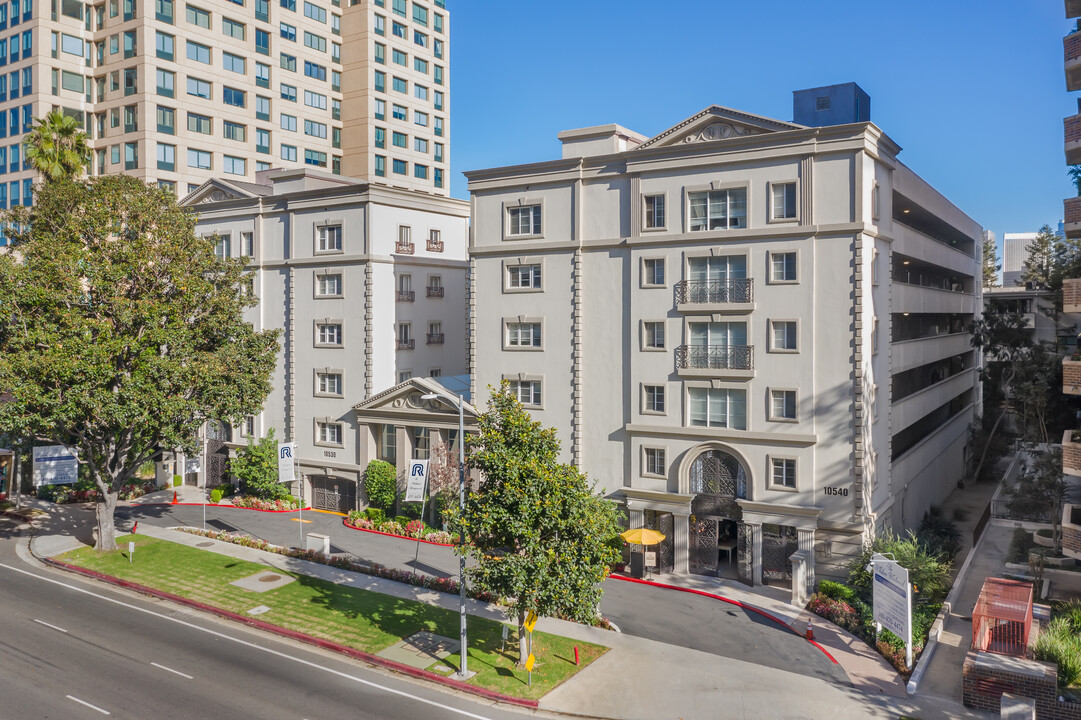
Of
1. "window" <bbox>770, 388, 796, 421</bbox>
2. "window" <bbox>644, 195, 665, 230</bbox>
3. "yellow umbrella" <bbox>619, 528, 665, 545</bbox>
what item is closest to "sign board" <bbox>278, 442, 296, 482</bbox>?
"yellow umbrella" <bbox>619, 528, 665, 545</bbox>

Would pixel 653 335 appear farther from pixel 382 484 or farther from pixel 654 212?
pixel 382 484

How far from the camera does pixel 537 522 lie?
79.1 feet

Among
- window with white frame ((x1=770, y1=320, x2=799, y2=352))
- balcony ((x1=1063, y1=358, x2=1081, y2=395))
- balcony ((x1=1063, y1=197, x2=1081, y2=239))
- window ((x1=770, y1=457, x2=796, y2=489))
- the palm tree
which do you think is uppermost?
the palm tree

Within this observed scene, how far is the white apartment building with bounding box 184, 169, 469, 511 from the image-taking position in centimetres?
4703

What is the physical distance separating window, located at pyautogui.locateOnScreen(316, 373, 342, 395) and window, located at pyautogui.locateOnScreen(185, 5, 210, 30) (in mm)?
36294

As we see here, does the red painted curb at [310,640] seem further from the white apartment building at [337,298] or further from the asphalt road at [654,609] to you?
the white apartment building at [337,298]

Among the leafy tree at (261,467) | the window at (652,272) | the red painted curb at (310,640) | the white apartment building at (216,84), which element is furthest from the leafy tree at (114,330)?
the white apartment building at (216,84)

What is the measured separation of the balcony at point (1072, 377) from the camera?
96.5ft

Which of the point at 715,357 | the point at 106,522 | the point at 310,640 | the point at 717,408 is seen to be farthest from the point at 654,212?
the point at 106,522

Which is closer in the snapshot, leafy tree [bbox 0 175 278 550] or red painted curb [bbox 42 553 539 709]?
red painted curb [bbox 42 553 539 709]

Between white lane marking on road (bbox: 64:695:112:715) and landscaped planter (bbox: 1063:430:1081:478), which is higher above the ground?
landscaped planter (bbox: 1063:430:1081:478)

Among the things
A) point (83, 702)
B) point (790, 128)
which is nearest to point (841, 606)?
point (790, 128)

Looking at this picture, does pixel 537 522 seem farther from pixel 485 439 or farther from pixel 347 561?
pixel 347 561

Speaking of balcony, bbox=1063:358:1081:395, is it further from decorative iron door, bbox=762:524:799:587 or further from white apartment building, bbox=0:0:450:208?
white apartment building, bbox=0:0:450:208
